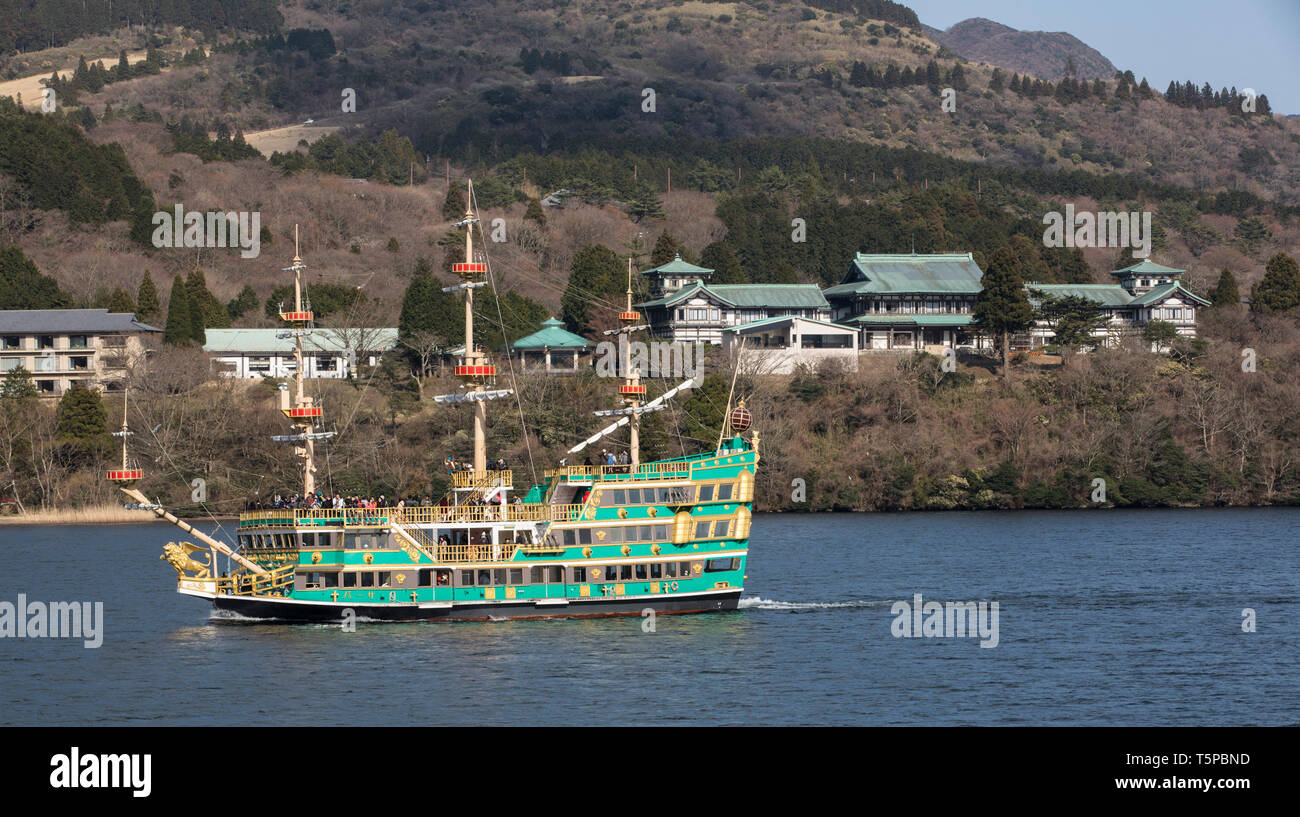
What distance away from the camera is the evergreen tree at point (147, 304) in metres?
112

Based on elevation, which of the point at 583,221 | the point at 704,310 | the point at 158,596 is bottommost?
the point at 158,596

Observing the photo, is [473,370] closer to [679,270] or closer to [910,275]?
[679,270]

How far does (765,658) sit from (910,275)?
76.2m

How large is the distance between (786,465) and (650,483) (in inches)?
1780

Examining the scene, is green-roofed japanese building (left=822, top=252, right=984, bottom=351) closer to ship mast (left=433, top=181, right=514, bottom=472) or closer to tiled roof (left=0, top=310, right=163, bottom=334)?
tiled roof (left=0, top=310, right=163, bottom=334)

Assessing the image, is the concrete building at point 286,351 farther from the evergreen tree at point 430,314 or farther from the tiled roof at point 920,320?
the tiled roof at point 920,320

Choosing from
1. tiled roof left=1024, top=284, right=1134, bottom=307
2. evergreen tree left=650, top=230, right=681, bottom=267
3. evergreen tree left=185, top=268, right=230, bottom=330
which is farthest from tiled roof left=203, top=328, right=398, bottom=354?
tiled roof left=1024, top=284, right=1134, bottom=307

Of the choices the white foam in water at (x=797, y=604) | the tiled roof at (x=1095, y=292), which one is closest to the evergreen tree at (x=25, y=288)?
the tiled roof at (x=1095, y=292)

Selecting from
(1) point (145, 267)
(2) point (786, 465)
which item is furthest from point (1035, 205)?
(1) point (145, 267)

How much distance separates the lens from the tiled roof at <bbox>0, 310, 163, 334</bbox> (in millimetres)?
105812

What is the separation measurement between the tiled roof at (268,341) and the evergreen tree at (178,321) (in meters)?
1.66

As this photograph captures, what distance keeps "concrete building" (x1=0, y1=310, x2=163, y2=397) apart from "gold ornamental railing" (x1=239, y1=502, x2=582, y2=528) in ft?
190

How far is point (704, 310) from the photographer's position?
115 meters
